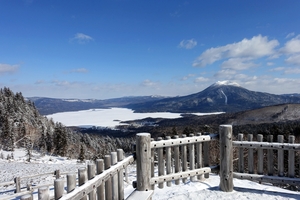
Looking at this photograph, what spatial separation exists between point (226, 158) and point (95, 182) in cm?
363

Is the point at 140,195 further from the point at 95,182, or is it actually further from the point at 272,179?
the point at 272,179

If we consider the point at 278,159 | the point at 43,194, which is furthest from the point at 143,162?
the point at 278,159

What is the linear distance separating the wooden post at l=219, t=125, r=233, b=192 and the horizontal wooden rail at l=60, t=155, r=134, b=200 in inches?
101

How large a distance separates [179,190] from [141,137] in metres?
2.70

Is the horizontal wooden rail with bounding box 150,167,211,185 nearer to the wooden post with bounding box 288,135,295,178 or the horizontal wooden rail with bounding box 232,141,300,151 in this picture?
the horizontal wooden rail with bounding box 232,141,300,151

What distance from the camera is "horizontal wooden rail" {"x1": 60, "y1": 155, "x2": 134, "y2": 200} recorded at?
2757 mm

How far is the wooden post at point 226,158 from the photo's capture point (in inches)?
221

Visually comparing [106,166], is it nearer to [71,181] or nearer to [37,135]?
[71,181]

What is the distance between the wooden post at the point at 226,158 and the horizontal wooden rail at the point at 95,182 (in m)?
2.56

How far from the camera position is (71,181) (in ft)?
9.14

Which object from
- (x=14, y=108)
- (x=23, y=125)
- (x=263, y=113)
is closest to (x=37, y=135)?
(x=23, y=125)

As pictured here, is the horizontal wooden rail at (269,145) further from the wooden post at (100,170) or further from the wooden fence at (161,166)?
the wooden post at (100,170)

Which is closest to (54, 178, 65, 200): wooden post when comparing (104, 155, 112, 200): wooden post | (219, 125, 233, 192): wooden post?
(104, 155, 112, 200): wooden post

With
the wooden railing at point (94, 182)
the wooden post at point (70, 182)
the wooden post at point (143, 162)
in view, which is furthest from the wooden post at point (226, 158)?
the wooden post at point (70, 182)
